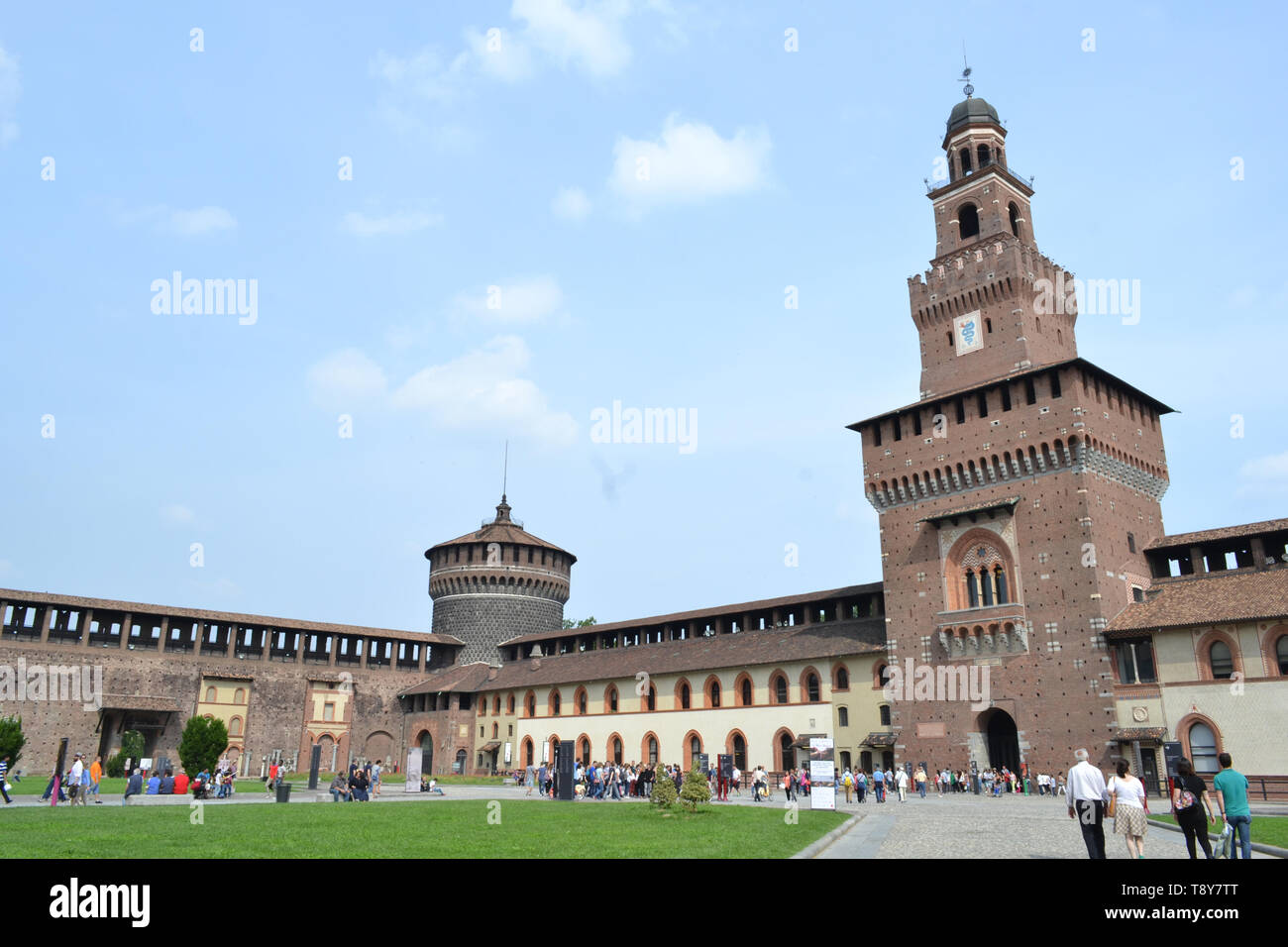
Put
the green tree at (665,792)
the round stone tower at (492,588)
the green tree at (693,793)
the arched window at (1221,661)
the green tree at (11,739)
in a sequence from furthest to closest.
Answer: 1. the round stone tower at (492,588)
2. the green tree at (11,739)
3. the arched window at (1221,661)
4. the green tree at (665,792)
5. the green tree at (693,793)

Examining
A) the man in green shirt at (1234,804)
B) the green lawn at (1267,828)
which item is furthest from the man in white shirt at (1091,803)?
the green lawn at (1267,828)

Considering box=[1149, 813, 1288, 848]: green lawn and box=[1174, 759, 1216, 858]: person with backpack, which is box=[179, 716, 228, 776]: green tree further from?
box=[1174, 759, 1216, 858]: person with backpack

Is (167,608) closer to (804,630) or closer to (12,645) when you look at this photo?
(12,645)

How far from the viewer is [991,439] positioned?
3903cm

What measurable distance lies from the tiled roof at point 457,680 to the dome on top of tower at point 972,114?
4465 centimetres

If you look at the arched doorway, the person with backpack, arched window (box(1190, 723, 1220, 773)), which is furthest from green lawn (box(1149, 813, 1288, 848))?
the arched doorway

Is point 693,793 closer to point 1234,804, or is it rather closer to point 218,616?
point 1234,804

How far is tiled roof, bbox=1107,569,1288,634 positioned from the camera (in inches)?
1242

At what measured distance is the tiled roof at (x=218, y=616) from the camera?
169ft

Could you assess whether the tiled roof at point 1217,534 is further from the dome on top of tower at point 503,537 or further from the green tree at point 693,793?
the dome on top of tower at point 503,537

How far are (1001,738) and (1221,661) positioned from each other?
28.2ft

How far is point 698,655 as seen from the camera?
50.8m
